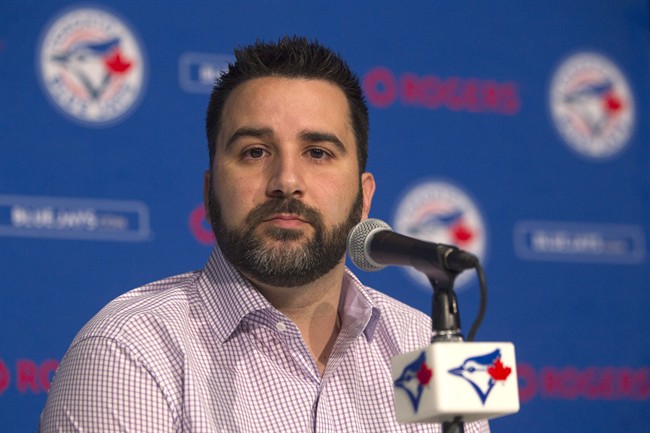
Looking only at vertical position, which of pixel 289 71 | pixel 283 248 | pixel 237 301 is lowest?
pixel 237 301

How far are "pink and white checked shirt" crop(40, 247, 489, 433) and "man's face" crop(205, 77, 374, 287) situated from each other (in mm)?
107

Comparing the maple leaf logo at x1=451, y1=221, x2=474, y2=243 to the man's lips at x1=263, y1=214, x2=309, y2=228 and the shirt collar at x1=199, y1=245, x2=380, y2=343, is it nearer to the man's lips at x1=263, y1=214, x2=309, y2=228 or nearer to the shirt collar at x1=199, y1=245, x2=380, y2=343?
the shirt collar at x1=199, y1=245, x2=380, y2=343

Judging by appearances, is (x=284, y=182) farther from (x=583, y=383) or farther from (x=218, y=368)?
(x=583, y=383)

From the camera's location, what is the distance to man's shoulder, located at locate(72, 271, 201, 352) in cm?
200

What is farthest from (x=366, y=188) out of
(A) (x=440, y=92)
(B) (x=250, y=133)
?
(A) (x=440, y=92)

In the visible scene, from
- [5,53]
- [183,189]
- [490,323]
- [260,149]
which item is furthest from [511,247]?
[5,53]

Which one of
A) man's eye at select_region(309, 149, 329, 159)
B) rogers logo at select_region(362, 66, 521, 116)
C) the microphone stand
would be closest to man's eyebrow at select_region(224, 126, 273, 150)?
man's eye at select_region(309, 149, 329, 159)

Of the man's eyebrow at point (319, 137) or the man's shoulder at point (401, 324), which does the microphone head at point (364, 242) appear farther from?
the man's shoulder at point (401, 324)

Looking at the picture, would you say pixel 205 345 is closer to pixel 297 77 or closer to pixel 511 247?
pixel 297 77

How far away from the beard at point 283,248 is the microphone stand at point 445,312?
75 cm

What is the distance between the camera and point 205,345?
6.95 ft

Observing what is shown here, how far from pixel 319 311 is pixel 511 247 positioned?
1360mm

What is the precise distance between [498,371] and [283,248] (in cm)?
85

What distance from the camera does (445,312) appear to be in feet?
4.62
